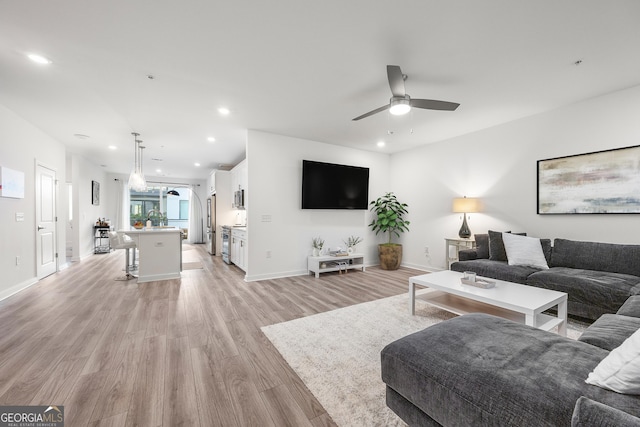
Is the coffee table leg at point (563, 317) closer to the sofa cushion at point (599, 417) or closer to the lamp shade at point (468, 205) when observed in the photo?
the sofa cushion at point (599, 417)

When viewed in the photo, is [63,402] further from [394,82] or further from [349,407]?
[394,82]

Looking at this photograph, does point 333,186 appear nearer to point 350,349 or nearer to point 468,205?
point 468,205

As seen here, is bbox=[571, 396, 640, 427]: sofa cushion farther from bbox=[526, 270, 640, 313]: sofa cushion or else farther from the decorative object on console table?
the decorative object on console table

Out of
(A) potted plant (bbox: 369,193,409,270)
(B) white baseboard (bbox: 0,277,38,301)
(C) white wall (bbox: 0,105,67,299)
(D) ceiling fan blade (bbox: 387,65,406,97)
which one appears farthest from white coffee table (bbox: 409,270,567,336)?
(C) white wall (bbox: 0,105,67,299)

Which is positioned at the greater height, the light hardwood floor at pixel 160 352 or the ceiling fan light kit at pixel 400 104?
the ceiling fan light kit at pixel 400 104

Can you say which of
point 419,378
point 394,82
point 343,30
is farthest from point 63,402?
point 394,82

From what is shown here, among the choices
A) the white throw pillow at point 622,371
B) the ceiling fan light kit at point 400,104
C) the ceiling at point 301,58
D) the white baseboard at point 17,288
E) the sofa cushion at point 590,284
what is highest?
the ceiling at point 301,58

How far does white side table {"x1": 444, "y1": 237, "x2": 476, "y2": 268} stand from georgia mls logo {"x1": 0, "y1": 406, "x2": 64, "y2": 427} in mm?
4746

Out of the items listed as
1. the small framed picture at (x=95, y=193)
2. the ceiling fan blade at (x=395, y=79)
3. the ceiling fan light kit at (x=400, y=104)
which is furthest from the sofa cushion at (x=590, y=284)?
the small framed picture at (x=95, y=193)

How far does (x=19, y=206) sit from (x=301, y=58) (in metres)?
4.69

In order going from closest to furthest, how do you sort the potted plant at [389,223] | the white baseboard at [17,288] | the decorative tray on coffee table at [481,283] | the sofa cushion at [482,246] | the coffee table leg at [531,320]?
the coffee table leg at [531,320] → the decorative tray on coffee table at [481,283] → the white baseboard at [17,288] → the sofa cushion at [482,246] → the potted plant at [389,223]

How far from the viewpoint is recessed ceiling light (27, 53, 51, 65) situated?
2.40 meters

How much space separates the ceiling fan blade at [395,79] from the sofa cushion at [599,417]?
229 cm

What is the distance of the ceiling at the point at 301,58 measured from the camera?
6.31ft
